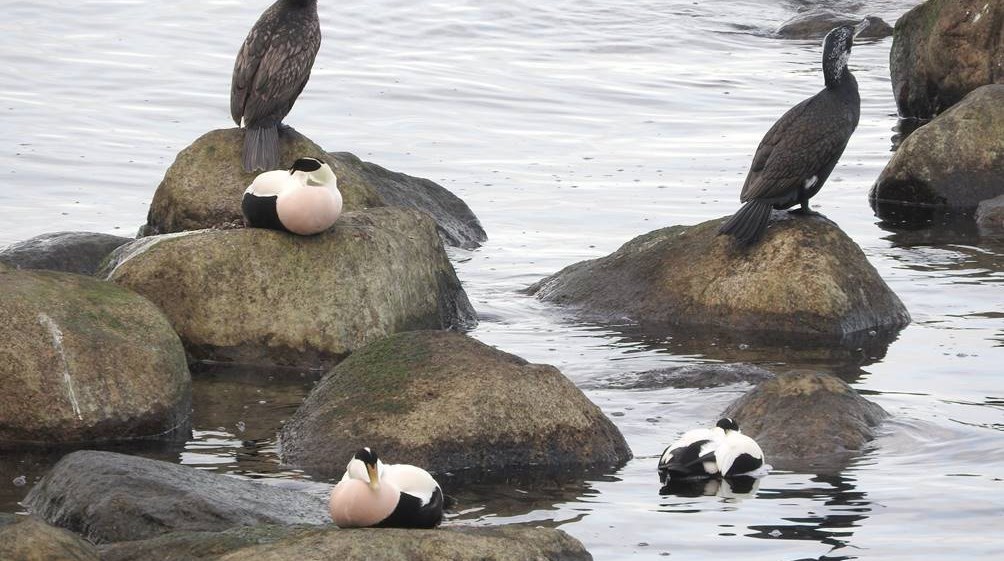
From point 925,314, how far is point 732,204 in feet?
13.3

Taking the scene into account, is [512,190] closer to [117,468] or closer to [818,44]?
[117,468]

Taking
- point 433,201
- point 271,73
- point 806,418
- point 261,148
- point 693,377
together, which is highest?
point 271,73

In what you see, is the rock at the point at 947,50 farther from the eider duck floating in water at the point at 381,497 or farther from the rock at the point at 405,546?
the rock at the point at 405,546

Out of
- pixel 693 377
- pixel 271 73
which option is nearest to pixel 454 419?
pixel 693 377

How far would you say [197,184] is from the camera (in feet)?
39.5

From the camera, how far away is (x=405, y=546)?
239 inches

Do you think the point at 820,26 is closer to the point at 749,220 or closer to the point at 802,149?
the point at 802,149

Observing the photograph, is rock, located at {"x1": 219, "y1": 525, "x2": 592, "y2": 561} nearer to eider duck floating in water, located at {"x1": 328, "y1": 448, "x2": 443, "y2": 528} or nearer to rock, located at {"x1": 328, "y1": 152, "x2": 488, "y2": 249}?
eider duck floating in water, located at {"x1": 328, "y1": 448, "x2": 443, "y2": 528}

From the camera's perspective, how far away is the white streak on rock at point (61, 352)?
8.73 metres

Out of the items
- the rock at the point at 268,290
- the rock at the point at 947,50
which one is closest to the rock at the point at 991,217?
the rock at the point at 947,50

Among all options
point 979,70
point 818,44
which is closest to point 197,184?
point 979,70

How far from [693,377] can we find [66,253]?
4888 millimetres

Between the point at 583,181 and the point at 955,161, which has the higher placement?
the point at 955,161

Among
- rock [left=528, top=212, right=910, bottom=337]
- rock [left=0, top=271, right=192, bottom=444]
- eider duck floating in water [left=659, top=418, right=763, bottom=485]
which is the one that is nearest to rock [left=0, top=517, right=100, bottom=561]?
rock [left=0, top=271, right=192, bottom=444]
